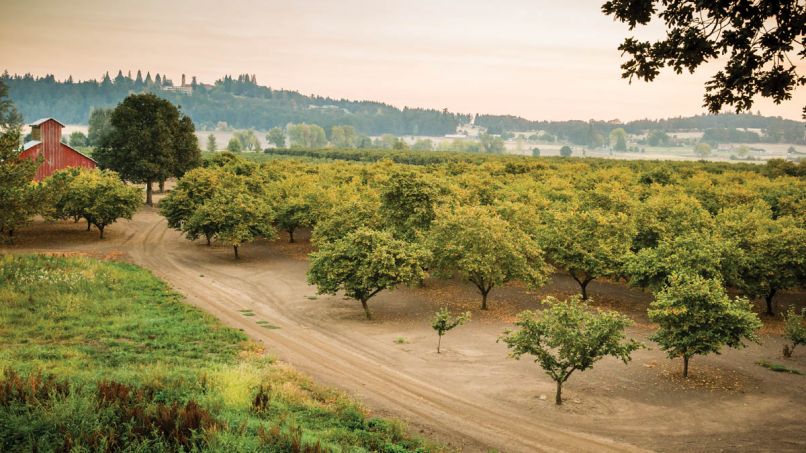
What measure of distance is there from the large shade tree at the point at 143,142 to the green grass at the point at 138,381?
123ft

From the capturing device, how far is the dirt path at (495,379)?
806 inches

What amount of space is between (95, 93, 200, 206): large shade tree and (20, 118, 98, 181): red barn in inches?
136

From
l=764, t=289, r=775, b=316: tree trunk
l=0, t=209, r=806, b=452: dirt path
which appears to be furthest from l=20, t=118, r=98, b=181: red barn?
l=764, t=289, r=775, b=316: tree trunk

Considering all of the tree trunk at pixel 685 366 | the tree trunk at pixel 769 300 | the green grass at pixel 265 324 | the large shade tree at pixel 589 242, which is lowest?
the green grass at pixel 265 324

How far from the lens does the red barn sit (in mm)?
71438

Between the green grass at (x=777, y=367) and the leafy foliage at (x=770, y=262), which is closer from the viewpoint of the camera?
the green grass at (x=777, y=367)

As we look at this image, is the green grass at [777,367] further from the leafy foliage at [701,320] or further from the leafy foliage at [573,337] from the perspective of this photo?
the leafy foliage at [573,337]

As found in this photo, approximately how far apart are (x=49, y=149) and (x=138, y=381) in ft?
218

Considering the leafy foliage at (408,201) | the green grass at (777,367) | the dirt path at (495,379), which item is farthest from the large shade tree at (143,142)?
the green grass at (777,367)

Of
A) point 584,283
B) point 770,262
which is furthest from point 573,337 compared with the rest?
point 770,262

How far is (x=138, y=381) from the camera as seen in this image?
1838 cm

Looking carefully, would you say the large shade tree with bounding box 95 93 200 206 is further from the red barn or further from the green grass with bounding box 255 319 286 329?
the green grass with bounding box 255 319 286 329

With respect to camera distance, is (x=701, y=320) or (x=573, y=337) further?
(x=701, y=320)

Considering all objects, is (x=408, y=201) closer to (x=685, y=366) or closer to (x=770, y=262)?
(x=685, y=366)
